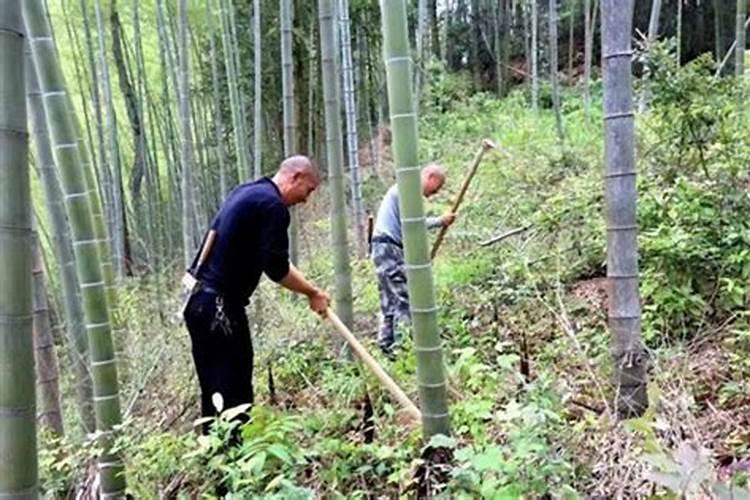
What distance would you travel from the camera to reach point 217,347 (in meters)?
2.96

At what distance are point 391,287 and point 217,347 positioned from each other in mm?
1733

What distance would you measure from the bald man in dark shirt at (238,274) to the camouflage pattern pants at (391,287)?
4.78 ft

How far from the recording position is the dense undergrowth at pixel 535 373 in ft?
6.88

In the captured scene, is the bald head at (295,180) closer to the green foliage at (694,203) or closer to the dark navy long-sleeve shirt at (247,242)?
the dark navy long-sleeve shirt at (247,242)

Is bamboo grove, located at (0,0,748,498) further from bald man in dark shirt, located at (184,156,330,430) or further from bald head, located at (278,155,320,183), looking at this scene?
bald head, located at (278,155,320,183)

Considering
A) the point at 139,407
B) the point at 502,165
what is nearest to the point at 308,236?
the point at 502,165

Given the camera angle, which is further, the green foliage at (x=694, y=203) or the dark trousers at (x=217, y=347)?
the green foliage at (x=694, y=203)

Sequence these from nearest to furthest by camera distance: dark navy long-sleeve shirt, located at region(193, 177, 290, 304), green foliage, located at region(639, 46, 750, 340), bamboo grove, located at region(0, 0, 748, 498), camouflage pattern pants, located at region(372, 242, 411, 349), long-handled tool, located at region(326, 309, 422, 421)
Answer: bamboo grove, located at region(0, 0, 748, 498) < long-handled tool, located at region(326, 309, 422, 421) < dark navy long-sleeve shirt, located at region(193, 177, 290, 304) < green foliage, located at region(639, 46, 750, 340) < camouflage pattern pants, located at region(372, 242, 411, 349)

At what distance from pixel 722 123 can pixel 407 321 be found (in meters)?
1.93

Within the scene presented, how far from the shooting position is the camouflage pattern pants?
4.44 metres

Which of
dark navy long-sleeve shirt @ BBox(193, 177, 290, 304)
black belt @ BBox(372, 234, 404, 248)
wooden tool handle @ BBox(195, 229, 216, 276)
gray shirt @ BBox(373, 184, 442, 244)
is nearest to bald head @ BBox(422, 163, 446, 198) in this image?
gray shirt @ BBox(373, 184, 442, 244)

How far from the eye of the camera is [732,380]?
2637 millimetres

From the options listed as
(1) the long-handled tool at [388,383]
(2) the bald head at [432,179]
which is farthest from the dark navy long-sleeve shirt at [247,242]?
(2) the bald head at [432,179]

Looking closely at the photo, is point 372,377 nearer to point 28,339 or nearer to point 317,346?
point 317,346
